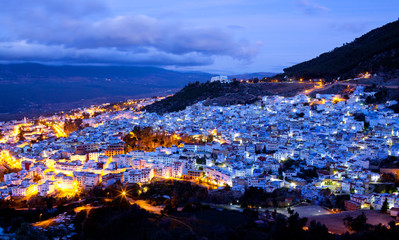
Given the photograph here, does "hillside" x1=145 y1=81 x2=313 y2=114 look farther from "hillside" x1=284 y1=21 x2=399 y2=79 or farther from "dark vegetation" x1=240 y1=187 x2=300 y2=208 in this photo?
"dark vegetation" x1=240 y1=187 x2=300 y2=208

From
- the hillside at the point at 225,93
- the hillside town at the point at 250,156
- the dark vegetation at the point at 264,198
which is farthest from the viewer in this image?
the hillside at the point at 225,93

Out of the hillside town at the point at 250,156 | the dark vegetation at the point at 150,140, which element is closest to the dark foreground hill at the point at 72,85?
the dark vegetation at the point at 150,140

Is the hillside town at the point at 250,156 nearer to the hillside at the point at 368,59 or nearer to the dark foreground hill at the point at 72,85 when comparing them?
the hillside at the point at 368,59

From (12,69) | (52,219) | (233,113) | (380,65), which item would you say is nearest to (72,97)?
(12,69)

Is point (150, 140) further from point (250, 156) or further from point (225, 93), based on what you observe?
point (225, 93)

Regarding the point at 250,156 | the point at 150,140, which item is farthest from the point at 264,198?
the point at 150,140

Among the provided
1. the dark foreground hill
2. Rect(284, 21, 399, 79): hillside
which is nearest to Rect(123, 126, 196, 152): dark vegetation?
Rect(284, 21, 399, 79): hillside
